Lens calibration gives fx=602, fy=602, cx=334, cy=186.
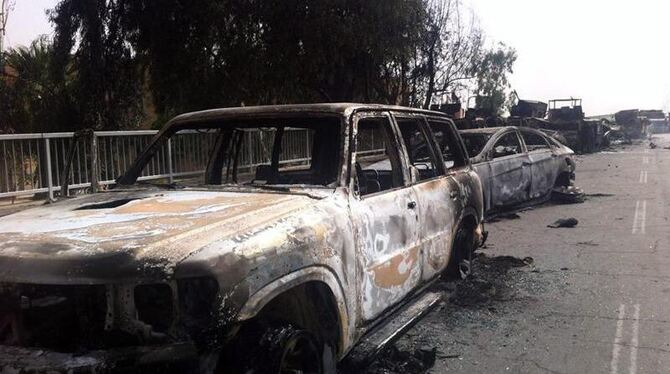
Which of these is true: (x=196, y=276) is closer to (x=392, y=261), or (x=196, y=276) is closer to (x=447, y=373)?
(x=392, y=261)

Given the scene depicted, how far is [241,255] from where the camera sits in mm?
2559

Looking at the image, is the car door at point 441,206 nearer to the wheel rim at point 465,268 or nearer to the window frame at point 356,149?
the window frame at point 356,149

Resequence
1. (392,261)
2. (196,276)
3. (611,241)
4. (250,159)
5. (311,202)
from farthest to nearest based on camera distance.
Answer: (611,241), (250,159), (392,261), (311,202), (196,276)

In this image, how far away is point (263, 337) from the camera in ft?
8.80

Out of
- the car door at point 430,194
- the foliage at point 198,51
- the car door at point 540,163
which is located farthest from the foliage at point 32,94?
the car door at point 430,194

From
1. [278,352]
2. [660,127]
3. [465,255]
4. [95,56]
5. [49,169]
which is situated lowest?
[465,255]

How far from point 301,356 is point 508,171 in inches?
305

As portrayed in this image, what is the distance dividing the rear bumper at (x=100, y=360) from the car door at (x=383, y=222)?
1.39 meters

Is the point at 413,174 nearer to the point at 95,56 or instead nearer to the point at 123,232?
the point at 123,232

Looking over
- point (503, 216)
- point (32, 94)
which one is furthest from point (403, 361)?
point (32, 94)

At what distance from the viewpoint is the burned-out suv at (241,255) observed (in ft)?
7.81

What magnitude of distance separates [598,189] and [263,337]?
524 inches

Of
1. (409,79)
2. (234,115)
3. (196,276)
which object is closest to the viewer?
(196,276)

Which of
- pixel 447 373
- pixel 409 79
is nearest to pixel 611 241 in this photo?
pixel 447 373
